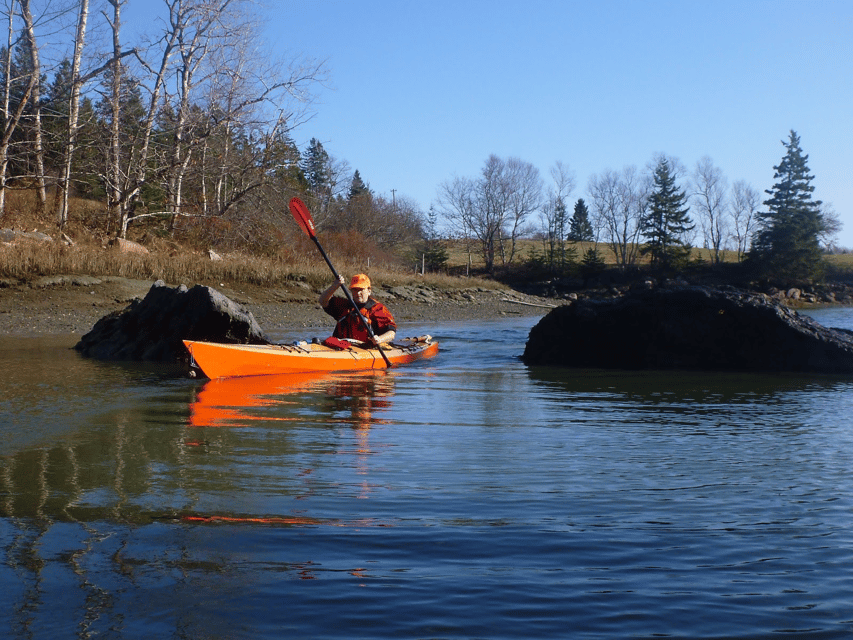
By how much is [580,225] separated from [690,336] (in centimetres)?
6535

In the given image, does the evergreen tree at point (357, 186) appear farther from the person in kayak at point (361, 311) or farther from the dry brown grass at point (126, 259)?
the person in kayak at point (361, 311)

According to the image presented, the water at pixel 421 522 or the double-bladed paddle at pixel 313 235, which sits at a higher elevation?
the double-bladed paddle at pixel 313 235

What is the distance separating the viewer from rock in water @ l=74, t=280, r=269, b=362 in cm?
1107

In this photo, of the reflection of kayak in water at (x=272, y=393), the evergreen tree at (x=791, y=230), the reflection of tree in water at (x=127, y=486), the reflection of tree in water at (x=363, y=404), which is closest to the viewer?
the reflection of tree in water at (x=127, y=486)

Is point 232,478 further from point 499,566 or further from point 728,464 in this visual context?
point 728,464

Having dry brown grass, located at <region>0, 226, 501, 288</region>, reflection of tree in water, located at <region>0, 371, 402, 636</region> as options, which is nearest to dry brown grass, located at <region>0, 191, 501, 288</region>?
dry brown grass, located at <region>0, 226, 501, 288</region>

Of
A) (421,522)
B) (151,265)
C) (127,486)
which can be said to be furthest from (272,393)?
(151,265)

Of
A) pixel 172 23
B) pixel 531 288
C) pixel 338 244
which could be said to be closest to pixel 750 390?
pixel 172 23

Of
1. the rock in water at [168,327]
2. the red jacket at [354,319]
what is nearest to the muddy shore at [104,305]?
the rock in water at [168,327]

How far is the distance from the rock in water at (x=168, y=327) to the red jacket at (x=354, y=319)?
1094 mm

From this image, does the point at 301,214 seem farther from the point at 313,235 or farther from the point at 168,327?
the point at 168,327

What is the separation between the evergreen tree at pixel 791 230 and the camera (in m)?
48.4

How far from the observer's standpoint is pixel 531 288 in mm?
53312

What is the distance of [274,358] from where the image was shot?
926 centimetres
